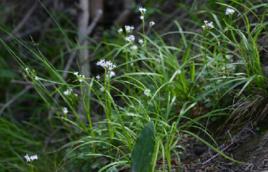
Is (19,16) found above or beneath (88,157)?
above

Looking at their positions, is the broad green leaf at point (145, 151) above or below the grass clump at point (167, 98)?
below

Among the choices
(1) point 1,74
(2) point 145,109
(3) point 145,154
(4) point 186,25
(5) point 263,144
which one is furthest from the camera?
(1) point 1,74

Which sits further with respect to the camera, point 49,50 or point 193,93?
point 49,50

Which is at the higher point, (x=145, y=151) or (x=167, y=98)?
(x=167, y=98)

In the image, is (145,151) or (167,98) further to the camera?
(167,98)

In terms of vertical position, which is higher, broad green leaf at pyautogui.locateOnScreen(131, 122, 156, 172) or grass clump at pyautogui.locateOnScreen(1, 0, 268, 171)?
grass clump at pyautogui.locateOnScreen(1, 0, 268, 171)

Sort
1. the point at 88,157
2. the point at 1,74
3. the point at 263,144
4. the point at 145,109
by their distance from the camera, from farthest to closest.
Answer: the point at 1,74
the point at 88,157
the point at 145,109
the point at 263,144

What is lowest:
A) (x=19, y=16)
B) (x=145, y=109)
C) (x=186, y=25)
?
(x=145, y=109)

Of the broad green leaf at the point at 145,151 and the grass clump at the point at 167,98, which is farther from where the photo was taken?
the grass clump at the point at 167,98

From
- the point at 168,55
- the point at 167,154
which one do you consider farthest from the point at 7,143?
the point at 167,154

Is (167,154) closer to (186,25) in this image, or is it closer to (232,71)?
(232,71)

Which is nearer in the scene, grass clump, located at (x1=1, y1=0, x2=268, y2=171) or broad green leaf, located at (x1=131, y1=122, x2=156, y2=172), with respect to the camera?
broad green leaf, located at (x1=131, y1=122, x2=156, y2=172)
